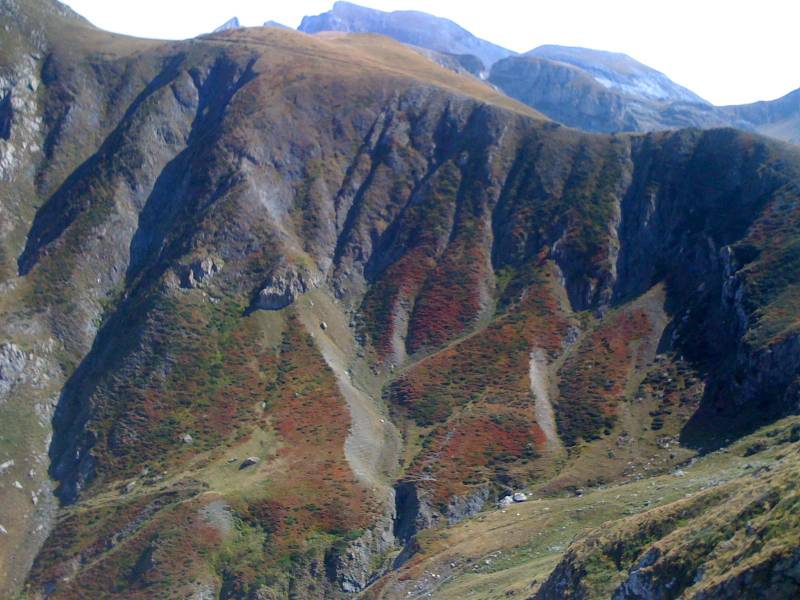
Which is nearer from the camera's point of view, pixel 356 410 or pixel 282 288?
pixel 356 410

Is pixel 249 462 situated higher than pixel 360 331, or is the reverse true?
pixel 360 331

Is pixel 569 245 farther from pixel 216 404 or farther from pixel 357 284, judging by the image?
pixel 216 404

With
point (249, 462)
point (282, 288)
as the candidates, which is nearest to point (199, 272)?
point (282, 288)

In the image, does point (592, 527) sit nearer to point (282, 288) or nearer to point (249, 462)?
point (249, 462)

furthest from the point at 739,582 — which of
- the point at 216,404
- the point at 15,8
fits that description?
the point at 15,8

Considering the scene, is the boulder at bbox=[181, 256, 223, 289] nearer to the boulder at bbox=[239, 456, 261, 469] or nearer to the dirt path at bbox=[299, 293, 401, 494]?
the dirt path at bbox=[299, 293, 401, 494]

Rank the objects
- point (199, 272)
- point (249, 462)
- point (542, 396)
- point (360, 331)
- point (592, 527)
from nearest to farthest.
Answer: point (592, 527), point (249, 462), point (542, 396), point (360, 331), point (199, 272)
